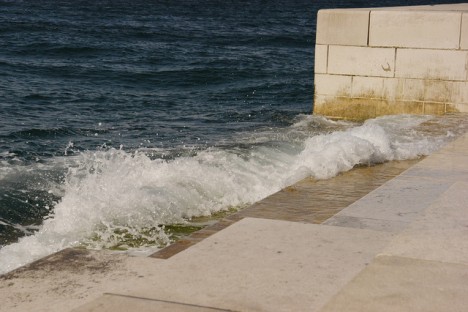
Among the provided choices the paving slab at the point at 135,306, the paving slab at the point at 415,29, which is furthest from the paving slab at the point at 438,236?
the paving slab at the point at 415,29

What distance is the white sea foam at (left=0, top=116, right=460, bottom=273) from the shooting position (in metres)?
7.66

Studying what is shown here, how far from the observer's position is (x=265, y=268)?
5.16 metres

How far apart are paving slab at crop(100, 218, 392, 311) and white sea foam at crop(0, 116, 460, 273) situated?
1.87 metres

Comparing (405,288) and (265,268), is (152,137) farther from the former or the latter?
(405,288)

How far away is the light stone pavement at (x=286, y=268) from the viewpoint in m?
4.61

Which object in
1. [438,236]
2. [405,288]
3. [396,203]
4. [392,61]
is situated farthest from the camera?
[392,61]

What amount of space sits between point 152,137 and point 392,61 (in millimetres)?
4220

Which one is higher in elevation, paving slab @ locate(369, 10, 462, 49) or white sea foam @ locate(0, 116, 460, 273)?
paving slab @ locate(369, 10, 462, 49)

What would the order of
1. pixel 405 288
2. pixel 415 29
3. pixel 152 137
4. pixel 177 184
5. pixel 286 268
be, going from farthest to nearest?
pixel 152 137
pixel 415 29
pixel 177 184
pixel 286 268
pixel 405 288

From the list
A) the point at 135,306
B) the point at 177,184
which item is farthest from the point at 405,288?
the point at 177,184

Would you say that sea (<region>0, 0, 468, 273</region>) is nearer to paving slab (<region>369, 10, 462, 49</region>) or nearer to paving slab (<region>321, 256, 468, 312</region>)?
paving slab (<region>369, 10, 462, 49</region>)

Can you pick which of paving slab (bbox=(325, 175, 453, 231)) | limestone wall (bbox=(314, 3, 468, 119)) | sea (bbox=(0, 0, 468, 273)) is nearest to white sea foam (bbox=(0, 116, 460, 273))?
sea (bbox=(0, 0, 468, 273))

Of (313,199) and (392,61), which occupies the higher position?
(392,61)

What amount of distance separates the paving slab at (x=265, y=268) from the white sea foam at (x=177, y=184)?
1866 mm
